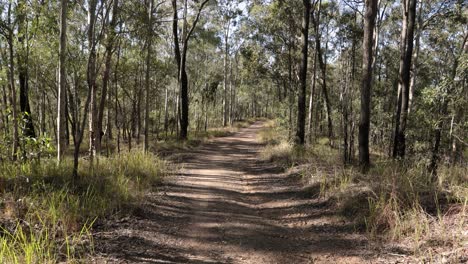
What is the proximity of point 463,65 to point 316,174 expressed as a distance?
12.8ft

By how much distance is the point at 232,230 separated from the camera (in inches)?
216

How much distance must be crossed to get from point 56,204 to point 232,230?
8.97 feet

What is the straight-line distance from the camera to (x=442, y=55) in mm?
32219

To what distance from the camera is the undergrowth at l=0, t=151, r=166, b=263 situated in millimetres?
3676

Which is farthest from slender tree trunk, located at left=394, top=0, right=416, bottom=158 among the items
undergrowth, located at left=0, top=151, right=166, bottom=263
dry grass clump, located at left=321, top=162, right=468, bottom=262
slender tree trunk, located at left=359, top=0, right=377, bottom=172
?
undergrowth, located at left=0, top=151, right=166, bottom=263

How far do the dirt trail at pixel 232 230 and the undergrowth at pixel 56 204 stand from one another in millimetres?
375

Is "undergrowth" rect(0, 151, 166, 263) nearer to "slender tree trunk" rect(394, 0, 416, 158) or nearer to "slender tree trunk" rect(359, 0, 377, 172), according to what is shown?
"slender tree trunk" rect(359, 0, 377, 172)

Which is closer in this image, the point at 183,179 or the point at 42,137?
the point at 42,137

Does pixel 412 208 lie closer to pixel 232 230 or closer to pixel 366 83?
pixel 232 230

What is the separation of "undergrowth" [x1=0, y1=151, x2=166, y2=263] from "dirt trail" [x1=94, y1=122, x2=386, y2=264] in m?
0.38

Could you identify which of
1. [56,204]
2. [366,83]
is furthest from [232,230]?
[366,83]

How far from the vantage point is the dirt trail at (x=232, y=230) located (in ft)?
14.7

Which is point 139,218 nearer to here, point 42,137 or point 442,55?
point 42,137

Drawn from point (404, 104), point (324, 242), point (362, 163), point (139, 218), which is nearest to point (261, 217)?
point (324, 242)
